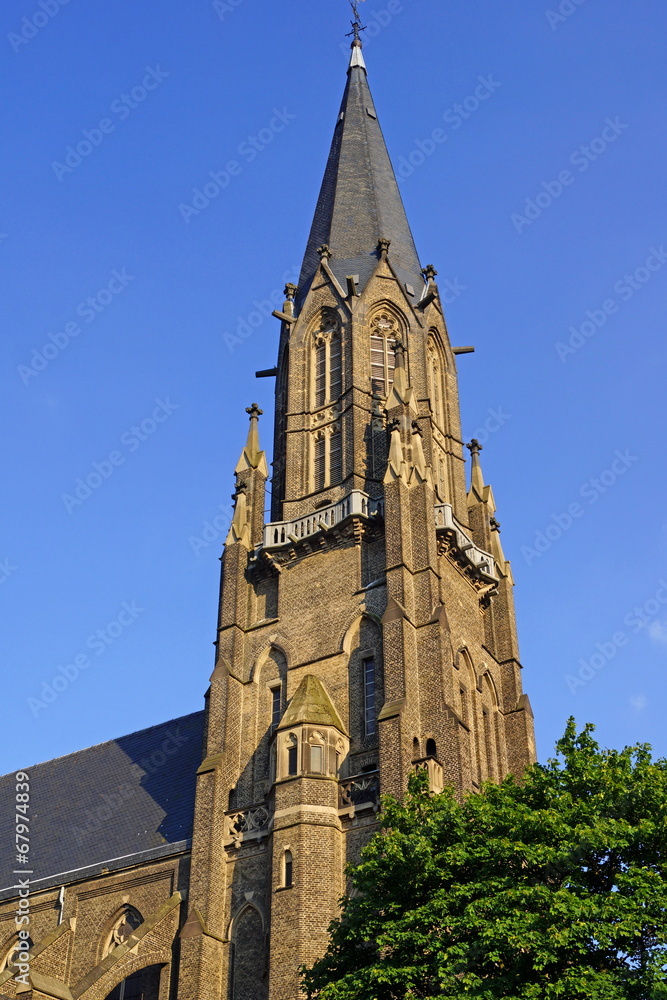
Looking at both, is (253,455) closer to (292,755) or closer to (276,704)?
(276,704)

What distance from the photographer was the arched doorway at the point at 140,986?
1324 inches

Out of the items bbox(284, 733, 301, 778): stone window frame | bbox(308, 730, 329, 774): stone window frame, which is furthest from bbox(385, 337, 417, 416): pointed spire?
bbox(284, 733, 301, 778): stone window frame

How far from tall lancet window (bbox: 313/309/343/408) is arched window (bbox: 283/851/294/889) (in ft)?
54.1

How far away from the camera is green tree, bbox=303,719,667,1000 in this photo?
840 inches

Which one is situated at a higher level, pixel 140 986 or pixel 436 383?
pixel 436 383

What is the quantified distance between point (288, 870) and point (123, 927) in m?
7.57

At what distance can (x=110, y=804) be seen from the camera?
42.5m

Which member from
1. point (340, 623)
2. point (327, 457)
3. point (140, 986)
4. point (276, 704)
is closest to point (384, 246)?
point (327, 457)

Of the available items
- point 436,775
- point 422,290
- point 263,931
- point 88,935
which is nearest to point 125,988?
point 88,935

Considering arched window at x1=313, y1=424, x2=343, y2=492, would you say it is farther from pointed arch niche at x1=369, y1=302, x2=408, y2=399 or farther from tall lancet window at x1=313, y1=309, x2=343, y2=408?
pointed arch niche at x1=369, y1=302, x2=408, y2=399

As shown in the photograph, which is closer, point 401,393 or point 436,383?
point 401,393

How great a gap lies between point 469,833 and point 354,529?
14918mm

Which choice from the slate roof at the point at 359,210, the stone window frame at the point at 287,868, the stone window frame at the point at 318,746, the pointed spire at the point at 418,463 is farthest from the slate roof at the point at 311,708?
the slate roof at the point at 359,210

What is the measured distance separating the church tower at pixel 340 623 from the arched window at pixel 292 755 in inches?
2.1
